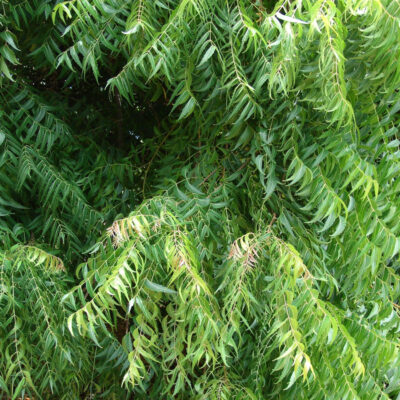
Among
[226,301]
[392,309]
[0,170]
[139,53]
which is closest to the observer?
[226,301]

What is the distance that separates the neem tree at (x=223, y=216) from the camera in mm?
1717

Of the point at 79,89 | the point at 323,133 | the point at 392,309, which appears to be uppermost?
the point at 323,133

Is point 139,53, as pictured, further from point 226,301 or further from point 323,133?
point 226,301

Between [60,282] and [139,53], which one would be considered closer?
[139,53]

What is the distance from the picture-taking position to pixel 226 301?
1.81 meters

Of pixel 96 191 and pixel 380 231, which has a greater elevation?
pixel 380 231

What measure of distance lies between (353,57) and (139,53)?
69cm

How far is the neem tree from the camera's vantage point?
67.6 inches

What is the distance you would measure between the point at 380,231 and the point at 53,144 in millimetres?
1328

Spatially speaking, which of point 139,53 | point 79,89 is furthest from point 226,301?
point 79,89

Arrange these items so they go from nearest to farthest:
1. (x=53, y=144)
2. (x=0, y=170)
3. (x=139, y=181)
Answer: (x=0, y=170), (x=53, y=144), (x=139, y=181)

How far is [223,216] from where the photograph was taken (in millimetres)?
2055

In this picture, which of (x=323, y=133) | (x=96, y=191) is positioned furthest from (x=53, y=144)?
(x=323, y=133)

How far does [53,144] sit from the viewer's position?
7.89ft
